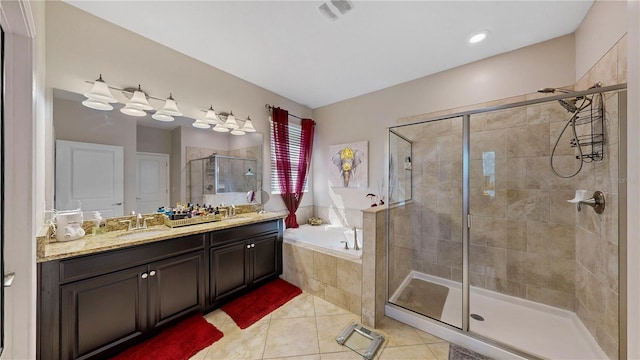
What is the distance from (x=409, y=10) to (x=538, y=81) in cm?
152

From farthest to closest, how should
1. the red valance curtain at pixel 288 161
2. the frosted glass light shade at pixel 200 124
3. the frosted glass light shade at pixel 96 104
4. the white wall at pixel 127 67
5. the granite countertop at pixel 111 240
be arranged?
the red valance curtain at pixel 288 161 → the frosted glass light shade at pixel 200 124 → the frosted glass light shade at pixel 96 104 → the white wall at pixel 127 67 → the granite countertop at pixel 111 240

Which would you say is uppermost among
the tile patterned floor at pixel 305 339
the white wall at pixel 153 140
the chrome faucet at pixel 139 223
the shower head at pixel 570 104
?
the shower head at pixel 570 104

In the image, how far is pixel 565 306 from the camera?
197 cm

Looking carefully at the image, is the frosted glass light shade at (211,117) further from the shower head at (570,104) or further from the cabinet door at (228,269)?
the shower head at (570,104)

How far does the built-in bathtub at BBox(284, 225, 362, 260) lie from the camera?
2256mm

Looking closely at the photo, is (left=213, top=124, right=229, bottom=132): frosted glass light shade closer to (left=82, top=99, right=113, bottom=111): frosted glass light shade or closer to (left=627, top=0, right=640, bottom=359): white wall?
(left=82, top=99, right=113, bottom=111): frosted glass light shade

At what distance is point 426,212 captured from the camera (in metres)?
2.67

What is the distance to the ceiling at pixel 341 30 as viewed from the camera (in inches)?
65.3

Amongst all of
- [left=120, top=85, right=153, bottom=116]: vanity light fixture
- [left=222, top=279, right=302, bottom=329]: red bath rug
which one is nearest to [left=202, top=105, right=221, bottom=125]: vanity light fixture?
[left=120, top=85, right=153, bottom=116]: vanity light fixture

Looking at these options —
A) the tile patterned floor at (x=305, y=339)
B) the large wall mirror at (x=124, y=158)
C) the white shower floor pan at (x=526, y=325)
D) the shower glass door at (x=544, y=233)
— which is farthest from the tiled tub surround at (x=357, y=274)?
the large wall mirror at (x=124, y=158)

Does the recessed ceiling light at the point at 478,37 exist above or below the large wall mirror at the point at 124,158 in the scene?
above

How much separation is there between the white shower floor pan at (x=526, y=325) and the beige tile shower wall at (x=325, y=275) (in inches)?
17.4

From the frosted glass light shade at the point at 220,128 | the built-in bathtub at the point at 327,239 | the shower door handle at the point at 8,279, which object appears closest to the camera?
the shower door handle at the point at 8,279

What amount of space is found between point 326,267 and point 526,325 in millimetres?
1848
